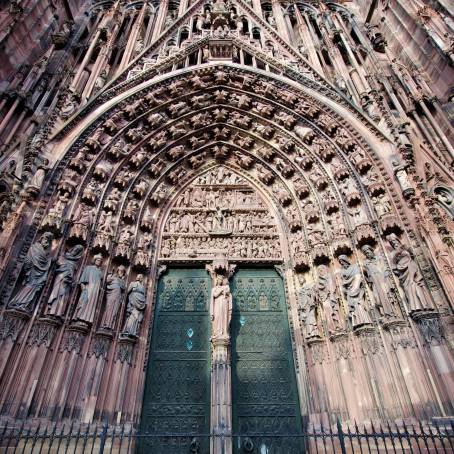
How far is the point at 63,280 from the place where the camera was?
5.65 m

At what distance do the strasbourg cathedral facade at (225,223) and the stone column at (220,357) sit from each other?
0.12ft

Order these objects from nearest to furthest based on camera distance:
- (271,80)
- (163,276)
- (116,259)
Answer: (116,259)
(163,276)
(271,80)

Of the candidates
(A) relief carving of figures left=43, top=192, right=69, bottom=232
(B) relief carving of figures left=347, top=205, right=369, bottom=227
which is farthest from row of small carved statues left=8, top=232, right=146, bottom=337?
(B) relief carving of figures left=347, top=205, right=369, bottom=227

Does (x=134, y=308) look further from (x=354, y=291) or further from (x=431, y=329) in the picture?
(x=431, y=329)

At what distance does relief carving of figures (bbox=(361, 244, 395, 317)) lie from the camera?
215 inches

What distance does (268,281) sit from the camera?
24.3 ft

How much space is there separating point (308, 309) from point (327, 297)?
1.37ft

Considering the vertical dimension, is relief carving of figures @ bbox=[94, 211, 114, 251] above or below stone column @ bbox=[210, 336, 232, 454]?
above

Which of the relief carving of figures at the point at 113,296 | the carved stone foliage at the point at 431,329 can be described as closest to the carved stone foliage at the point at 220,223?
the relief carving of figures at the point at 113,296

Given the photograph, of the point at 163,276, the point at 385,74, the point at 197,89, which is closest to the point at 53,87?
the point at 197,89

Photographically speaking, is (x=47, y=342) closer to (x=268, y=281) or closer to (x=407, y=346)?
(x=268, y=281)

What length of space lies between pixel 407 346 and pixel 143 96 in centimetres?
722

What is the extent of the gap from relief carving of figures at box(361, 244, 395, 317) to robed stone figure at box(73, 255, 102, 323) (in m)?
4.61

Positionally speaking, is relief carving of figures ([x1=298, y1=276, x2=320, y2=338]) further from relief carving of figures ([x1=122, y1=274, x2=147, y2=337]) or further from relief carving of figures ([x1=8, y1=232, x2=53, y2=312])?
relief carving of figures ([x1=8, y1=232, x2=53, y2=312])
